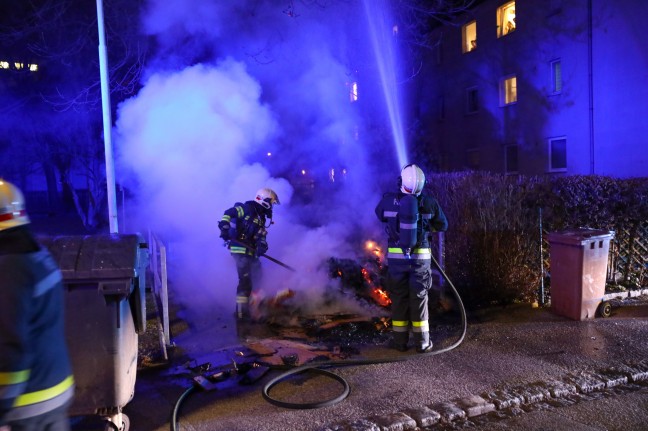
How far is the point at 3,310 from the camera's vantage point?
2.15 metres

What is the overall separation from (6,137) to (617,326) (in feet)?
55.1

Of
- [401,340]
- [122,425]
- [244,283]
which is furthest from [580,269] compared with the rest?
[122,425]

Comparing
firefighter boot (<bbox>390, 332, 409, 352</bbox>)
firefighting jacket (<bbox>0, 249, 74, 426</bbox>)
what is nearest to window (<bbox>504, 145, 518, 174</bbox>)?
firefighter boot (<bbox>390, 332, 409, 352</bbox>)

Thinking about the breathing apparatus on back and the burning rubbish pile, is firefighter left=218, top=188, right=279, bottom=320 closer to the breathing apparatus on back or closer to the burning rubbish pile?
the burning rubbish pile

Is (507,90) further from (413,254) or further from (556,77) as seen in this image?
(413,254)

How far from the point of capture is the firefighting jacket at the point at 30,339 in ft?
7.09

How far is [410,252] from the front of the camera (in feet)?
17.3

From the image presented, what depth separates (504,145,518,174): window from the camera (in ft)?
61.9

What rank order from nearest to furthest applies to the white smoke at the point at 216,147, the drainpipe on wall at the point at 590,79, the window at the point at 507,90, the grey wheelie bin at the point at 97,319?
the grey wheelie bin at the point at 97,319 < the white smoke at the point at 216,147 < the drainpipe on wall at the point at 590,79 < the window at the point at 507,90

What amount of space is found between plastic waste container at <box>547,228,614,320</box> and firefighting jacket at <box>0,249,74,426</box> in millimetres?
5568

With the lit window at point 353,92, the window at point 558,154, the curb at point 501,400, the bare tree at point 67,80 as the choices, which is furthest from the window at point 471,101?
the curb at point 501,400

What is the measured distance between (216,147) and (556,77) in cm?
1226

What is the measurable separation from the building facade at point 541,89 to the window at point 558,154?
0.11 feet

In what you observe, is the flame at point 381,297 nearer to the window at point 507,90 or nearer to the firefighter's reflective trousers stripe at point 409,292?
the firefighter's reflective trousers stripe at point 409,292
